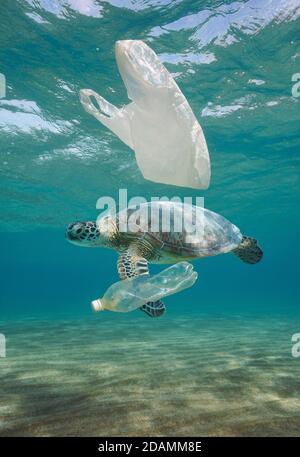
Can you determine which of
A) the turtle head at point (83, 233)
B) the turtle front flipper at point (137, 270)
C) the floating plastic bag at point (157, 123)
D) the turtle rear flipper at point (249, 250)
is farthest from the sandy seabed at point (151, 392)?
the floating plastic bag at point (157, 123)

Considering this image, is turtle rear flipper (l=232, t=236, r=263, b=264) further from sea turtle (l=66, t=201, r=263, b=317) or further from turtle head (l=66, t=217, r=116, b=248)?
turtle head (l=66, t=217, r=116, b=248)

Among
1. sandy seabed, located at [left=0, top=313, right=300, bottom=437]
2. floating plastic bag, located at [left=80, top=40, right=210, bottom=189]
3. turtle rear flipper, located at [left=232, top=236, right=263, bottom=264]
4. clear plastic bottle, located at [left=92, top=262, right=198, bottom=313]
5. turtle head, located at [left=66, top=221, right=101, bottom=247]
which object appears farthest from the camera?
turtle rear flipper, located at [left=232, top=236, right=263, bottom=264]

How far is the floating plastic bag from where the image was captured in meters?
3.59

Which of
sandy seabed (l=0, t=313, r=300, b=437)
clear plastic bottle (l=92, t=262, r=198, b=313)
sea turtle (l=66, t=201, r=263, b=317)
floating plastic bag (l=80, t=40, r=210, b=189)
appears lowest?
sandy seabed (l=0, t=313, r=300, b=437)

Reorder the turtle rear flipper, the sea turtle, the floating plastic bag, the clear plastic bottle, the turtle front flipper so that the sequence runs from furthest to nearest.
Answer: the turtle rear flipper, the sea turtle, the turtle front flipper, the floating plastic bag, the clear plastic bottle

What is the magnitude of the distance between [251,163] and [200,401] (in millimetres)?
17393

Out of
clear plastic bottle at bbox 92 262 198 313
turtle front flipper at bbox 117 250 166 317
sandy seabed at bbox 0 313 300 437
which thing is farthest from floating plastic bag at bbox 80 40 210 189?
sandy seabed at bbox 0 313 300 437

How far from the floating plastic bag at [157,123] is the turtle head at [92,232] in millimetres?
1938

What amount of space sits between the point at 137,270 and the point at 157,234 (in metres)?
0.81

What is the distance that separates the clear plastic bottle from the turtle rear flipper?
132 inches

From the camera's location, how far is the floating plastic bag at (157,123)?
3590 millimetres

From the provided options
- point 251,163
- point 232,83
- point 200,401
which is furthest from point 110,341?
point 251,163

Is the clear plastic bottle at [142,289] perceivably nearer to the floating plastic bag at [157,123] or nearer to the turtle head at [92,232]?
the floating plastic bag at [157,123]

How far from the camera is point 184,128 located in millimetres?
3838
